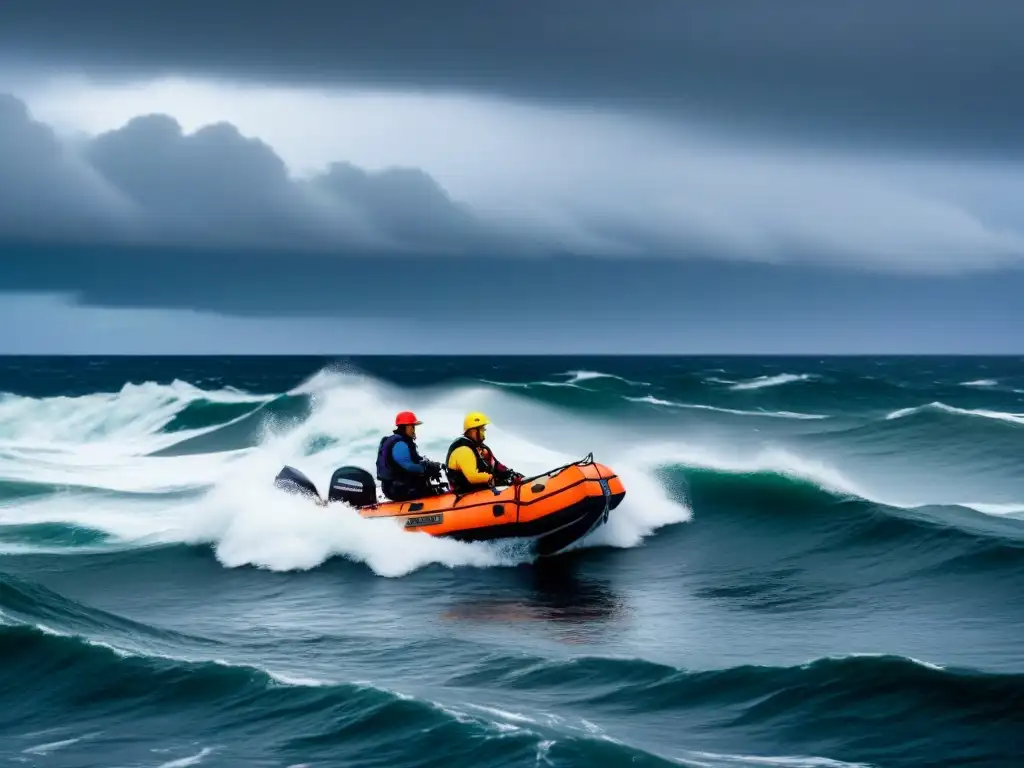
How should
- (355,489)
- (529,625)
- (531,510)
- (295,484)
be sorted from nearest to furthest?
(529,625), (531,510), (355,489), (295,484)

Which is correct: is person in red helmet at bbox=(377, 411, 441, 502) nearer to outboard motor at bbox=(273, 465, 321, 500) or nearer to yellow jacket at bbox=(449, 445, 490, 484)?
yellow jacket at bbox=(449, 445, 490, 484)

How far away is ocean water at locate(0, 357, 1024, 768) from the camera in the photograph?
29.6 feet

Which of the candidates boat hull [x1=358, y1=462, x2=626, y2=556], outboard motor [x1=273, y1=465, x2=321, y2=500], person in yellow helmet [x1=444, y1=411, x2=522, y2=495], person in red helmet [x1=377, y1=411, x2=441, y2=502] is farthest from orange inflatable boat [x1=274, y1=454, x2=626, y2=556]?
outboard motor [x1=273, y1=465, x2=321, y2=500]

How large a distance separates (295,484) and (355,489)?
45.6 inches

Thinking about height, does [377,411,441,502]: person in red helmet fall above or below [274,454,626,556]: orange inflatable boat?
above

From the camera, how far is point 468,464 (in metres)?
→ 16.5

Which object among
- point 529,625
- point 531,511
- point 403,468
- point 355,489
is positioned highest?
point 403,468

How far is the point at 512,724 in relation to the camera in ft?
29.9

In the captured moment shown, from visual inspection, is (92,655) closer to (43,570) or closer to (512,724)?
(512,724)

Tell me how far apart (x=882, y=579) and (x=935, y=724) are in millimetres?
6071

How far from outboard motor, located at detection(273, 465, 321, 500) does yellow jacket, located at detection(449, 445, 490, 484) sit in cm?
258

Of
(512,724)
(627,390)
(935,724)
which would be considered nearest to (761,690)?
(935,724)

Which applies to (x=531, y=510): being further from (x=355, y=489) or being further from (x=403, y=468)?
(x=355, y=489)

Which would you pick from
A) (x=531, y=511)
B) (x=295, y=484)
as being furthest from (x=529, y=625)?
(x=295, y=484)
